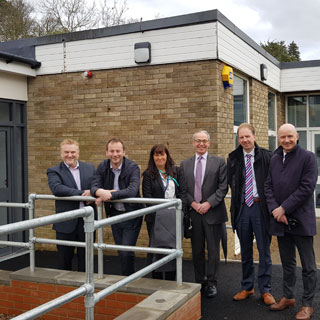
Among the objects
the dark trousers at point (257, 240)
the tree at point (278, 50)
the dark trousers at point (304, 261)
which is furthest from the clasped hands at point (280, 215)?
the tree at point (278, 50)

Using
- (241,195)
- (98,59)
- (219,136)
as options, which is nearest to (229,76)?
(219,136)

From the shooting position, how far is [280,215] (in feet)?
13.0

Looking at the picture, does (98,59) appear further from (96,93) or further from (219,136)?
(219,136)

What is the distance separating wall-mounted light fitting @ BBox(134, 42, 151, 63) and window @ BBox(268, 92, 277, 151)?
4529 mm

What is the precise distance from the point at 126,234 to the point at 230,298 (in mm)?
1321

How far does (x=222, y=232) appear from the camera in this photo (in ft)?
15.5

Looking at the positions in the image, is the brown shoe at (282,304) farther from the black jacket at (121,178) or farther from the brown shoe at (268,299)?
the black jacket at (121,178)

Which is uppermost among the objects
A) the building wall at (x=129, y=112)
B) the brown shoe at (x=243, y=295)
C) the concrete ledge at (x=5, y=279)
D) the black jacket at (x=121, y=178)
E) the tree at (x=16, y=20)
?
the tree at (x=16, y=20)

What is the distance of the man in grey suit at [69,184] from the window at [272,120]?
6.45m

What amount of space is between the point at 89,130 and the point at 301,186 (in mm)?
4126

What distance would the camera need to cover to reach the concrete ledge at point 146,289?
10.9 feet

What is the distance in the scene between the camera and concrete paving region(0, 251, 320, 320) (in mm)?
4152

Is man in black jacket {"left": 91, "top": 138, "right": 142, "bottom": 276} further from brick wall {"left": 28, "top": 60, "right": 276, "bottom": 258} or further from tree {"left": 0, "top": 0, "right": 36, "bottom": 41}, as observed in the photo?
tree {"left": 0, "top": 0, "right": 36, "bottom": 41}

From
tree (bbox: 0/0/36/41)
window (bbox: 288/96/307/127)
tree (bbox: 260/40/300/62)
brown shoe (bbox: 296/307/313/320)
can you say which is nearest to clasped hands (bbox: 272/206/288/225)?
brown shoe (bbox: 296/307/313/320)
